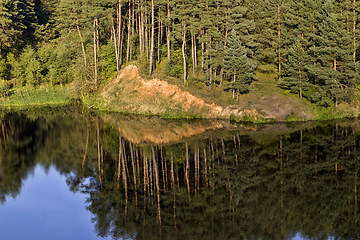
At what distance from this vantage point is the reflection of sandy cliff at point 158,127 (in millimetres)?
30062

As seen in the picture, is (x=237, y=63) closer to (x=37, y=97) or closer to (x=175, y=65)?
(x=175, y=65)

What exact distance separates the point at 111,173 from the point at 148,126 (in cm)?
1424

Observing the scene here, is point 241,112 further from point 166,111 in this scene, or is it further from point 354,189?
point 354,189

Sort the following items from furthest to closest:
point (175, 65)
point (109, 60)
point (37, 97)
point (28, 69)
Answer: point (28, 69), point (37, 97), point (109, 60), point (175, 65)

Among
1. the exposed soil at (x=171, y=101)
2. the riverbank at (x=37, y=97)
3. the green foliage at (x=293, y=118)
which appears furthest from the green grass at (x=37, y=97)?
the green foliage at (x=293, y=118)

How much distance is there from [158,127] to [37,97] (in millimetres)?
31192

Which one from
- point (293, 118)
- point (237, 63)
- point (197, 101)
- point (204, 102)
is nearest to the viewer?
point (293, 118)

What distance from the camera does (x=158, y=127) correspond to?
1366 inches

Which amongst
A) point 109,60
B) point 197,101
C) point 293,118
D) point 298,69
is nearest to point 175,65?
point 197,101

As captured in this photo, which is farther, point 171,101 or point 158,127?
point 171,101

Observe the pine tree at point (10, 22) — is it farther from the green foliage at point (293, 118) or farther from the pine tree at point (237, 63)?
the green foliage at point (293, 118)

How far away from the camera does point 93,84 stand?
5197 centimetres

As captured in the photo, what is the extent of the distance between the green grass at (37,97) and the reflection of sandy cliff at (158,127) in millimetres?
18212

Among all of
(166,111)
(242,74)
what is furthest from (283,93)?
(166,111)
